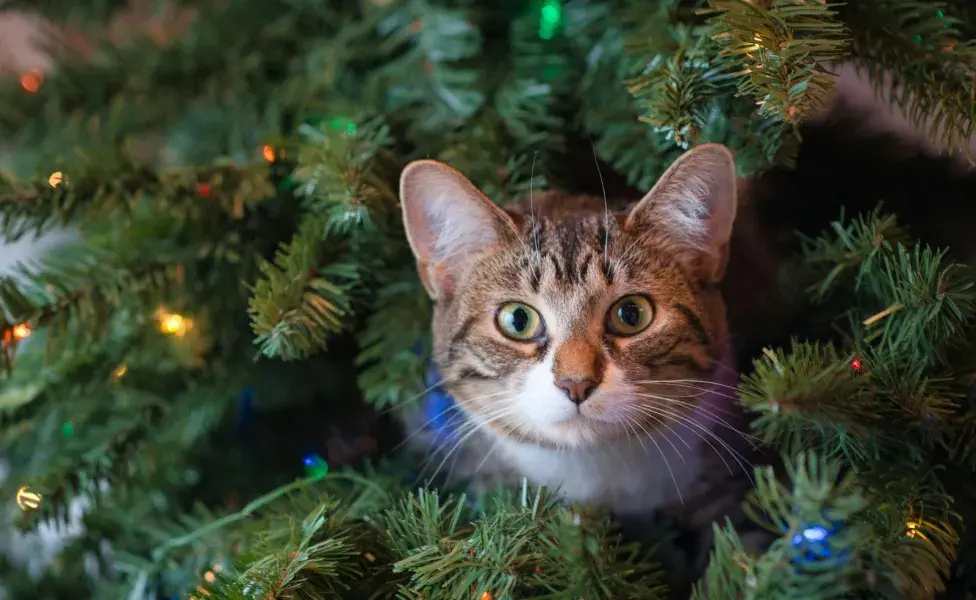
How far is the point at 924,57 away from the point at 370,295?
61 centimetres

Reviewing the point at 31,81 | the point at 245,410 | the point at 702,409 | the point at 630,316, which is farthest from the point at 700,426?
the point at 31,81

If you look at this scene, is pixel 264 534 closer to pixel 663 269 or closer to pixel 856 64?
pixel 663 269

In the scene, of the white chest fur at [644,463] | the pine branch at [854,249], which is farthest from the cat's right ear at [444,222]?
the pine branch at [854,249]

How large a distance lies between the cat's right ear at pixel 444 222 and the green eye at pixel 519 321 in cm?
8

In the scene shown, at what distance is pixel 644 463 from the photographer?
0.80m

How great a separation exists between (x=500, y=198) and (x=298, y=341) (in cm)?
33

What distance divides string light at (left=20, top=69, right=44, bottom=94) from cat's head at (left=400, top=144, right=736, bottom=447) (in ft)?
1.87

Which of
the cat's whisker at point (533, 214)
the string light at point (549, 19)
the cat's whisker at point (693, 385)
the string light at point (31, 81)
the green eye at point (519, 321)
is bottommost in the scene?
the cat's whisker at point (693, 385)

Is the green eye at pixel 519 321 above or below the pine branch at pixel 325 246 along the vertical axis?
below

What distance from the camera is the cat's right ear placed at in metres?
0.77

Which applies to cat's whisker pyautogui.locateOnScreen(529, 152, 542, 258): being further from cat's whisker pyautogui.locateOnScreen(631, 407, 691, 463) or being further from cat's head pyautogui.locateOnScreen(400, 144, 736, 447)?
cat's whisker pyautogui.locateOnScreen(631, 407, 691, 463)

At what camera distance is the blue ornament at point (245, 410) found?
3.04 feet

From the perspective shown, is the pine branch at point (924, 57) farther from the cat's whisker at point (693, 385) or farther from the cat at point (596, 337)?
the cat's whisker at point (693, 385)

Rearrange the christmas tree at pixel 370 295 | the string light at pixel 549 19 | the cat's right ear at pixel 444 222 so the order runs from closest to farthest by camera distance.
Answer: the christmas tree at pixel 370 295 → the cat's right ear at pixel 444 222 → the string light at pixel 549 19
